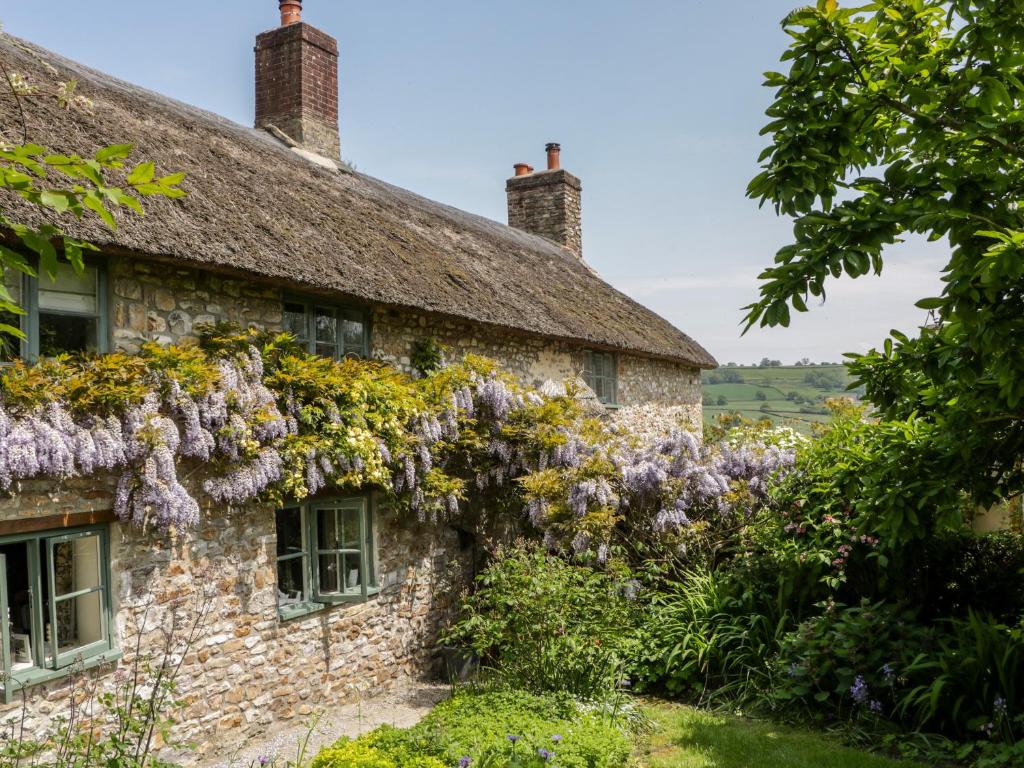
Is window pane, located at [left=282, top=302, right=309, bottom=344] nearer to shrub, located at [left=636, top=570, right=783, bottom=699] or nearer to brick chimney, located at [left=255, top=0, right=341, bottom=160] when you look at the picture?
shrub, located at [left=636, top=570, right=783, bottom=699]

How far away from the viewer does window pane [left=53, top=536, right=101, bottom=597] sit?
5.18 metres

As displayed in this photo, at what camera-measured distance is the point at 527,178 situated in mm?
16719

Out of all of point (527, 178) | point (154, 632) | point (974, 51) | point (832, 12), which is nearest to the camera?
point (974, 51)

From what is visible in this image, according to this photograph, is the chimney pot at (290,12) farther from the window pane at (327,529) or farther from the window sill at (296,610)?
the window sill at (296,610)

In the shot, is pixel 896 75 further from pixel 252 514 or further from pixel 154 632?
pixel 154 632

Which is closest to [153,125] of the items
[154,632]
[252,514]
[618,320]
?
[252,514]

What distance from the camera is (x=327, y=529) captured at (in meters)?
7.16

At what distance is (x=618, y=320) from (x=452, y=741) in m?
8.65

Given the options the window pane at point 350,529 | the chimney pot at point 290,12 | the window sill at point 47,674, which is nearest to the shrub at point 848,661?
the window pane at point 350,529

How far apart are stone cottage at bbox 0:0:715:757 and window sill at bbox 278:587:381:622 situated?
0.02 metres

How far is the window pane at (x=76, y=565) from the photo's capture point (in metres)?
5.18

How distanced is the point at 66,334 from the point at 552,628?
405cm

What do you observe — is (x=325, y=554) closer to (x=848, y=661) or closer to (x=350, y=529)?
(x=350, y=529)

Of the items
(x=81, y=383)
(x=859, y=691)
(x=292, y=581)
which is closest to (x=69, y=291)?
(x=81, y=383)
